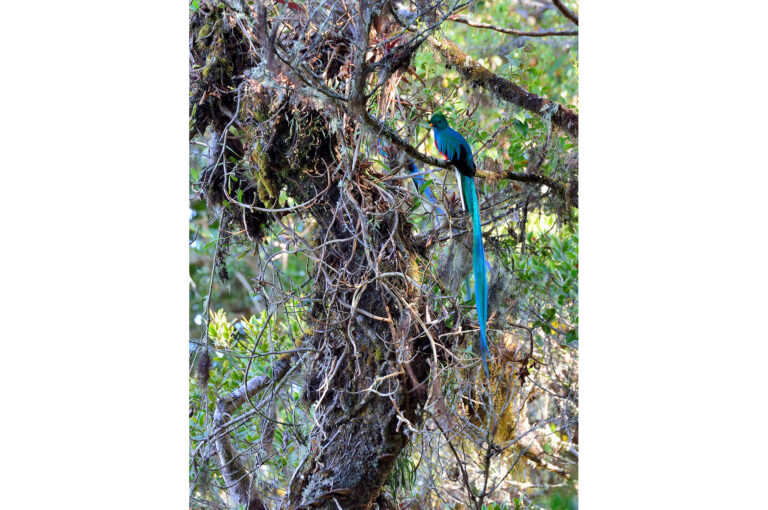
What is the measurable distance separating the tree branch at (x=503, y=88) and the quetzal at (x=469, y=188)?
0.53ft

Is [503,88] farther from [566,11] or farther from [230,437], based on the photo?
[230,437]

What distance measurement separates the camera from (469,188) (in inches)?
81.4

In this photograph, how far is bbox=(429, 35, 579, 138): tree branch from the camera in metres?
2.03

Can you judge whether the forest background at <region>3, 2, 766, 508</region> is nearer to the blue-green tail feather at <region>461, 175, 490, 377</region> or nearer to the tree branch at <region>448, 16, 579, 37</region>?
the tree branch at <region>448, 16, 579, 37</region>

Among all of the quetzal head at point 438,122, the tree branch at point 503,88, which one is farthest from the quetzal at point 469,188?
the tree branch at point 503,88

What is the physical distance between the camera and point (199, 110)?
7.73 ft

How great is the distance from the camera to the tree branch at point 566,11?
1.98 meters

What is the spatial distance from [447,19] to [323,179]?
60cm

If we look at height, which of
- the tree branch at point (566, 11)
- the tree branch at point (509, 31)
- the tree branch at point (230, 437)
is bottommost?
the tree branch at point (230, 437)
